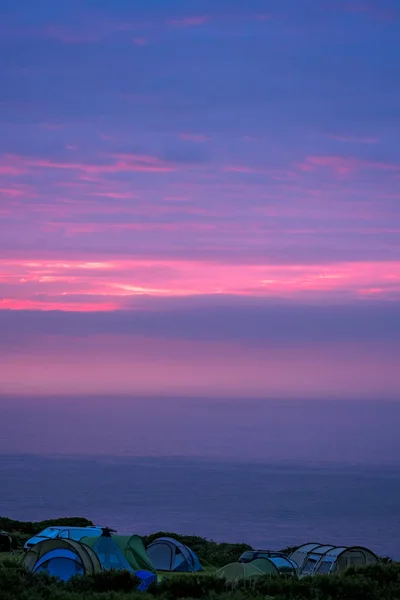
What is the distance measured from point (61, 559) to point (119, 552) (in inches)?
161

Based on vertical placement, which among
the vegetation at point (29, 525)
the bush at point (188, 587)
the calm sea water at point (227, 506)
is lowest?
the calm sea water at point (227, 506)

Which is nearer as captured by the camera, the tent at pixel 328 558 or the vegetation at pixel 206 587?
the vegetation at pixel 206 587

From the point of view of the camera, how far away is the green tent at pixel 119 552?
81.6ft

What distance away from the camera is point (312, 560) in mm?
27641

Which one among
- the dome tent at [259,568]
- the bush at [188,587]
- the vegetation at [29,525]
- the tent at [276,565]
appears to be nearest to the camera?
the bush at [188,587]

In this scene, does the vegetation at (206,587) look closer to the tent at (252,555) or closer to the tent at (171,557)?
the tent at (252,555)

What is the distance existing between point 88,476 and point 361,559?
177 metres

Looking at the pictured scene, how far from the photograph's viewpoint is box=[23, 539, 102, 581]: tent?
21.3 meters

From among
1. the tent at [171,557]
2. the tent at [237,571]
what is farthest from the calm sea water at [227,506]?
the tent at [237,571]

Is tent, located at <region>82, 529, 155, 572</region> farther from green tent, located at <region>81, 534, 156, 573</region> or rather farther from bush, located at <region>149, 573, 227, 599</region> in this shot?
bush, located at <region>149, 573, 227, 599</region>

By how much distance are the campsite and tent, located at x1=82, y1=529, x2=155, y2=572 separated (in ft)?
0.10

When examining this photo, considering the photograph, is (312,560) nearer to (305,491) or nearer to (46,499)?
(46,499)

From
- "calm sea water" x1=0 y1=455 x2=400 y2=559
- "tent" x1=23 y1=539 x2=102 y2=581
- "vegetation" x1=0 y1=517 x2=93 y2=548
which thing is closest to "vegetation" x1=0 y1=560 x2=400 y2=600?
"tent" x1=23 y1=539 x2=102 y2=581

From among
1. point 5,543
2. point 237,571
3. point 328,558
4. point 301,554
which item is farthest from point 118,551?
point 301,554
